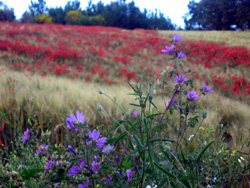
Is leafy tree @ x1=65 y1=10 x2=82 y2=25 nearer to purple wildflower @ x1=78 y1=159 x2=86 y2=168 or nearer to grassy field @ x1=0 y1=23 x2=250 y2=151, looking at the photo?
grassy field @ x1=0 y1=23 x2=250 y2=151

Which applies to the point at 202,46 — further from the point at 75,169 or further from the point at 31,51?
the point at 75,169

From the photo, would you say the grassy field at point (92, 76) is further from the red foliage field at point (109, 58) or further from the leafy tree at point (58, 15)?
the leafy tree at point (58, 15)

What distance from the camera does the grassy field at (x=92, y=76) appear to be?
2.31 meters

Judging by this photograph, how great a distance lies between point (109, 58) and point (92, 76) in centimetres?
263

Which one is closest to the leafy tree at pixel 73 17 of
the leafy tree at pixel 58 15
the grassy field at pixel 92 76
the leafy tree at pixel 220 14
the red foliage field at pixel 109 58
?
the leafy tree at pixel 58 15

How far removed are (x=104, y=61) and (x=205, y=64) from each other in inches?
160

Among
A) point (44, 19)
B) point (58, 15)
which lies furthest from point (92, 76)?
point (44, 19)

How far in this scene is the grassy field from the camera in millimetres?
2313

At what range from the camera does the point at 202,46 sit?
9312mm

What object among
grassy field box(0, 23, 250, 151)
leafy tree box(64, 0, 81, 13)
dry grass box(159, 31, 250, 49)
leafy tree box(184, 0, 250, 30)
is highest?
leafy tree box(64, 0, 81, 13)

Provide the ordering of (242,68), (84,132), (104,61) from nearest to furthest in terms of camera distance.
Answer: (84,132), (242,68), (104,61)

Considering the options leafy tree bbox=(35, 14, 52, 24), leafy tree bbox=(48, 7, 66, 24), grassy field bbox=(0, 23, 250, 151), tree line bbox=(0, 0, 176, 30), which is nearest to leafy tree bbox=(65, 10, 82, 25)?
tree line bbox=(0, 0, 176, 30)

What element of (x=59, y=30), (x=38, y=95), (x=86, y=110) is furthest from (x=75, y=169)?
(x=59, y=30)

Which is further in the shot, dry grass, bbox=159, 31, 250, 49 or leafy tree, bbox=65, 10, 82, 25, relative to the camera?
leafy tree, bbox=65, 10, 82, 25
